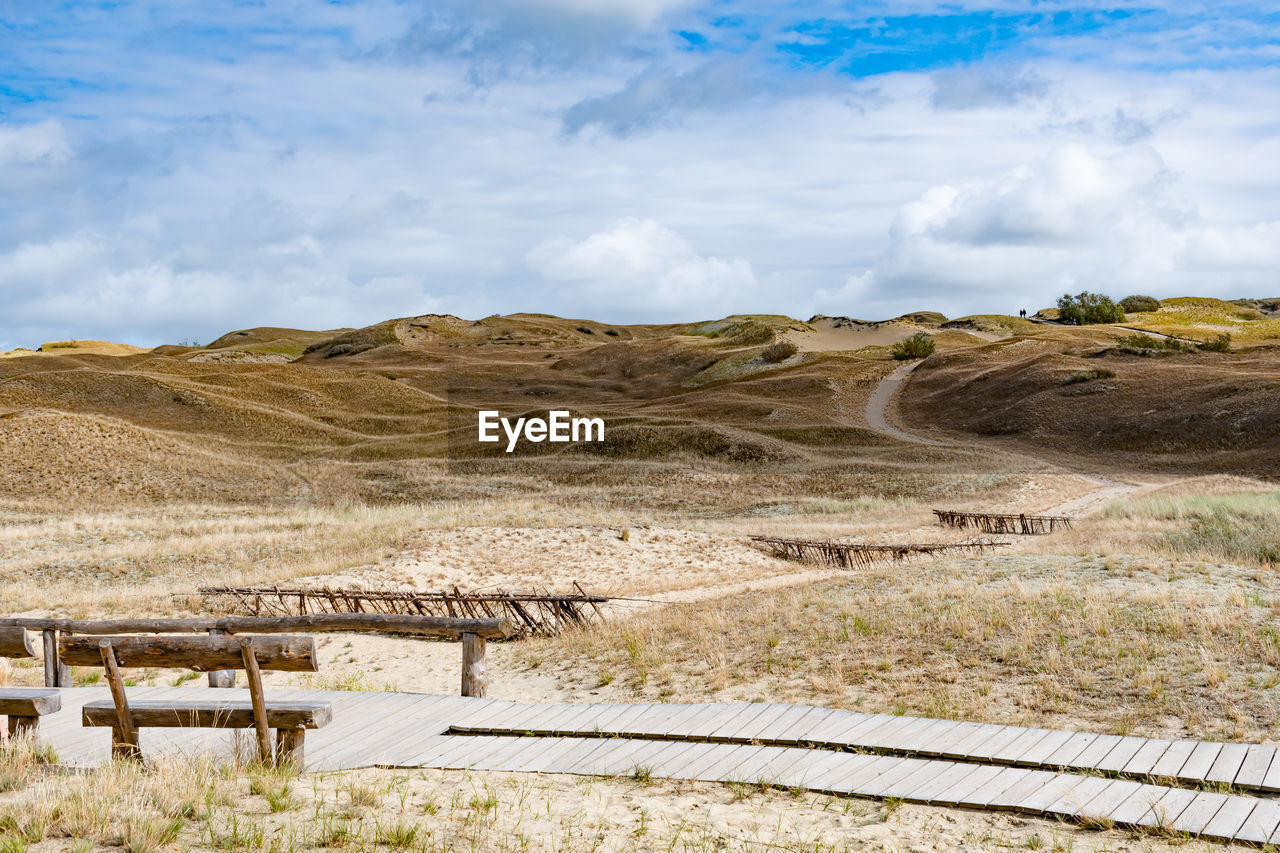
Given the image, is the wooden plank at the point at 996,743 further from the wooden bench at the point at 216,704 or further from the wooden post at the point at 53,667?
the wooden post at the point at 53,667

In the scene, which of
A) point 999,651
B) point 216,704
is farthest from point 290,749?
point 999,651

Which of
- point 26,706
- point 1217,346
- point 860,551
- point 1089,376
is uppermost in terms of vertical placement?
point 1217,346

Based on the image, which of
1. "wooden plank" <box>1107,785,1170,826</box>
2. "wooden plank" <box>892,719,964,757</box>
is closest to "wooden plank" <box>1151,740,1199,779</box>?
"wooden plank" <box>1107,785,1170,826</box>

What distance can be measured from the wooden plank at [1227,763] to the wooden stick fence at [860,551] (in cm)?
1594

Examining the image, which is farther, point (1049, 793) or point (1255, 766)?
point (1255, 766)

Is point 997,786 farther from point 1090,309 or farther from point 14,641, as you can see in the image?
point 1090,309

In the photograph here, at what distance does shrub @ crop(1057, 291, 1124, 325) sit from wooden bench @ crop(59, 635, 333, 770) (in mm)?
120742

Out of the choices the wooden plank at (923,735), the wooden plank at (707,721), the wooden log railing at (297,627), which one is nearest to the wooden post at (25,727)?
the wooden log railing at (297,627)

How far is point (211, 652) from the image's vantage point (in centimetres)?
736

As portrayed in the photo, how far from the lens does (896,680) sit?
10141mm

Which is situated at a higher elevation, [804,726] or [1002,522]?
[804,726]

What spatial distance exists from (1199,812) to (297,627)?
9.45 m

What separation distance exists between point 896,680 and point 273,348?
132660 mm

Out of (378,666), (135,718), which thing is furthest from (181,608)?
(135,718)
